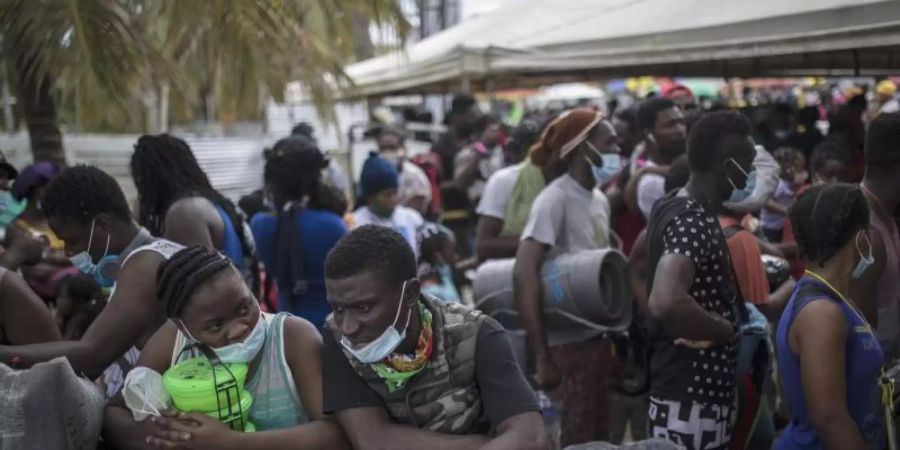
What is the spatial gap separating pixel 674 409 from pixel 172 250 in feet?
6.12

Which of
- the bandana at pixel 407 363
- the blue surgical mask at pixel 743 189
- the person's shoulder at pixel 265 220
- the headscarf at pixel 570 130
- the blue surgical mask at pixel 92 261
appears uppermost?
the headscarf at pixel 570 130

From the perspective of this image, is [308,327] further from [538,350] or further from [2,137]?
[2,137]

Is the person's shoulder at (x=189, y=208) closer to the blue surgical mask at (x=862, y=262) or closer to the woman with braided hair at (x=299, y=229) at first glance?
the woman with braided hair at (x=299, y=229)

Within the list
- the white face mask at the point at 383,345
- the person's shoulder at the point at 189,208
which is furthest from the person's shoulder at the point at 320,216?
the white face mask at the point at 383,345

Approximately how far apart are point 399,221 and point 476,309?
247 cm

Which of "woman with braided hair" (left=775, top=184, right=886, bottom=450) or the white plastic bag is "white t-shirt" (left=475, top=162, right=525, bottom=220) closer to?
"woman with braided hair" (left=775, top=184, right=886, bottom=450)

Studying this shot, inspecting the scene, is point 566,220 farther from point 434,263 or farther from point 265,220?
point 434,263

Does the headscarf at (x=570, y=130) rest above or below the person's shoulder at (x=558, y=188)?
above

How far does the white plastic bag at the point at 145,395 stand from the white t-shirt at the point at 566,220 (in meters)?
2.30

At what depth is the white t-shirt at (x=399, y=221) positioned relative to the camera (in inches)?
226

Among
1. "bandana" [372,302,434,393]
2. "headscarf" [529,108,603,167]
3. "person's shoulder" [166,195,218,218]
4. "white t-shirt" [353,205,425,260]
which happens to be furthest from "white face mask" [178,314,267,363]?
"white t-shirt" [353,205,425,260]

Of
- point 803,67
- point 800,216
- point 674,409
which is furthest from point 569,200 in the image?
point 803,67

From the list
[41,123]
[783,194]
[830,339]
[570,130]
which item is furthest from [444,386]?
[783,194]

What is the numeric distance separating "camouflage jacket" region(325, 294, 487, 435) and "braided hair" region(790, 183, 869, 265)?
120 centimetres
